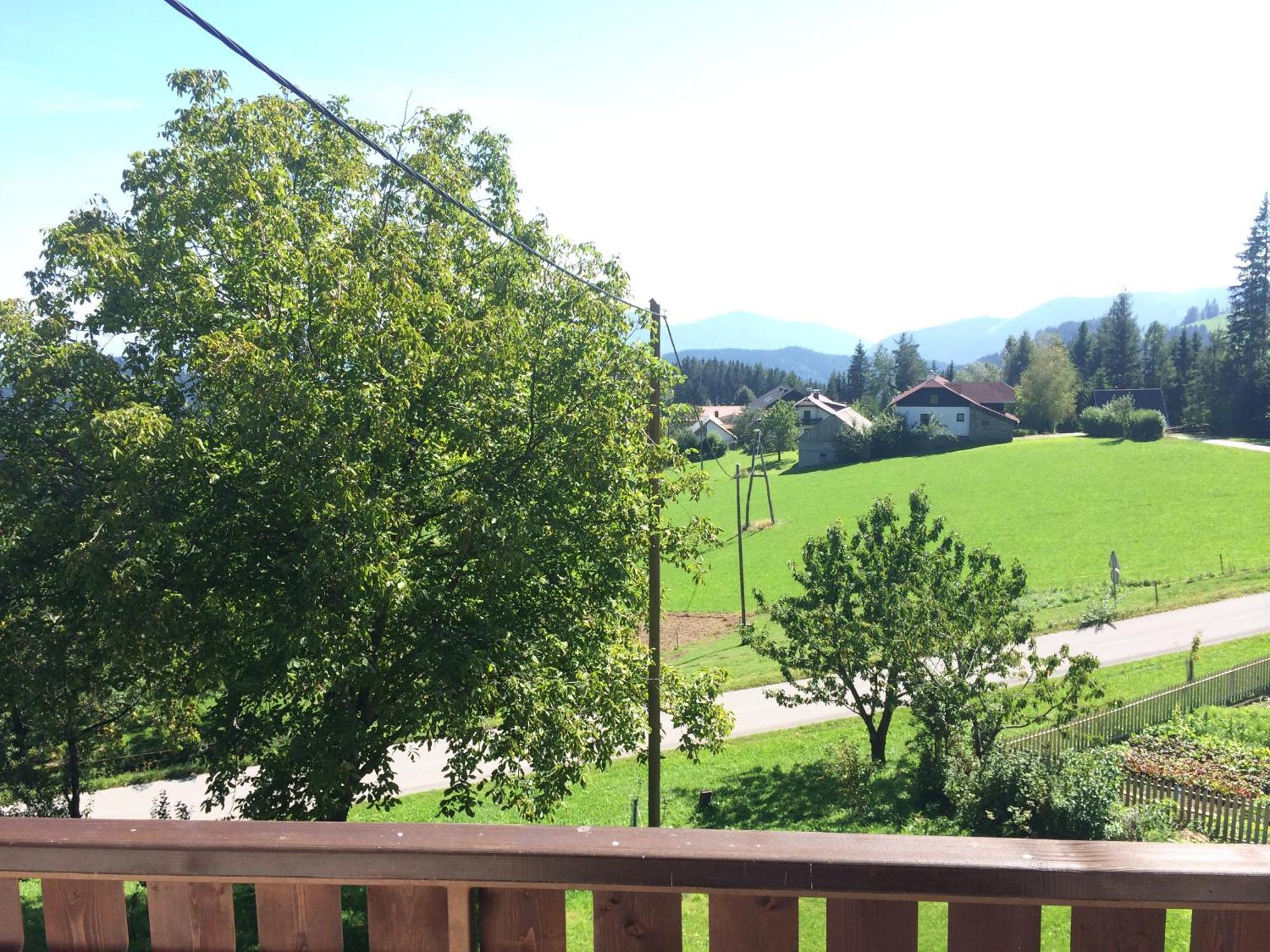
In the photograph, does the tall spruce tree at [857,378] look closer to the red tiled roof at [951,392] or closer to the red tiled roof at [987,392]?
the red tiled roof at [987,392]

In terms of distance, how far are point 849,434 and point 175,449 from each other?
77.6 metres

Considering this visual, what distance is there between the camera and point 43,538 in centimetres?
1031

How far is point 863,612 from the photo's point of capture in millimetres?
19609

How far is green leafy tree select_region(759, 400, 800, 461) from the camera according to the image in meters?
86.8

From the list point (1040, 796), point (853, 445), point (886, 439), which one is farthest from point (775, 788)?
point (886, 439)

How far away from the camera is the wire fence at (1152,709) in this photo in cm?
1977

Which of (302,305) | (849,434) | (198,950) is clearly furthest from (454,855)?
(849,434)

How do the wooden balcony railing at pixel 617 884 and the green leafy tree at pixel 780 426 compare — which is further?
the green leafy tree at pixel 780 426

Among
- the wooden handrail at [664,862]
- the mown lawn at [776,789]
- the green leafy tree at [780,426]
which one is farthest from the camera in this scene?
the green leafy tree at [780,426]

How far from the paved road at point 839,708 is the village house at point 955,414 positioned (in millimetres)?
52845

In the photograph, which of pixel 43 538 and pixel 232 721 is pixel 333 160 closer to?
pixel 43 538

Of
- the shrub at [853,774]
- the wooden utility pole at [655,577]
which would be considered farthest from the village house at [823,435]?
the wooden utility pole at [655,577]

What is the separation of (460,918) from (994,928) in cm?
92

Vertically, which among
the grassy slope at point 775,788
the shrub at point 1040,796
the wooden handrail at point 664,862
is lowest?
the grassy slope at point 775,788
